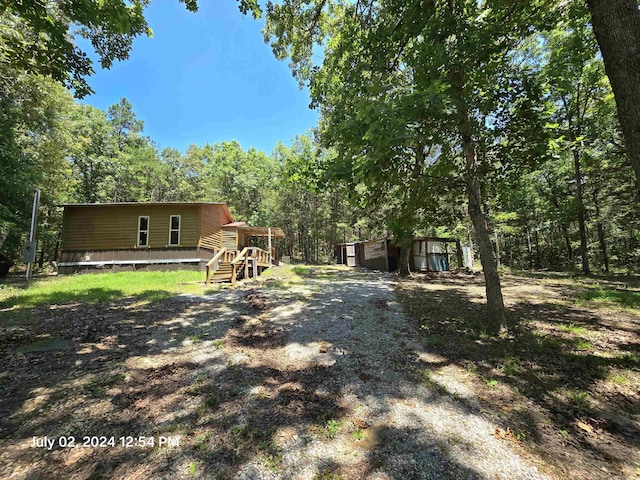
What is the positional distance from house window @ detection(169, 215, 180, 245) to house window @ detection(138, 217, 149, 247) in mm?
1218

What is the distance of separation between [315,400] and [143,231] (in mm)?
15786

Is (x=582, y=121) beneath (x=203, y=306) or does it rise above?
above

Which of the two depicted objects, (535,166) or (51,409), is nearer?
(51,409)

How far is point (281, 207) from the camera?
34031 millimetres

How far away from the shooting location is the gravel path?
6.76 ft

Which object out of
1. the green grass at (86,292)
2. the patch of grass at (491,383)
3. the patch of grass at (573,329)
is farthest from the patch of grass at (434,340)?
the green grass at (86,292)

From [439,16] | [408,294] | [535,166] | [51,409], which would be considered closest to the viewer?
[51,409]

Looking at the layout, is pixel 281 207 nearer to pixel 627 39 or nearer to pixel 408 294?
pixel 408 294

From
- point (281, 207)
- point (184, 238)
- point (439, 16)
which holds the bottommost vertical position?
point (184, 238)

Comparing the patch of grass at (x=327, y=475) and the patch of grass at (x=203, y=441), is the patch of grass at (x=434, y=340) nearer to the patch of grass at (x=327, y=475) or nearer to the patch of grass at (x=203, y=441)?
the patch of grass at (x=327, y=475)

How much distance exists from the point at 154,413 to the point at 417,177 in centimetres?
512

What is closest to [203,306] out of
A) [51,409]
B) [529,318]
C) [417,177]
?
[51,409]

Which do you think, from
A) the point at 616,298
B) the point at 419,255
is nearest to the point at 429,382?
the point at 616,298

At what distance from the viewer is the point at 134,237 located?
49.3 ft
